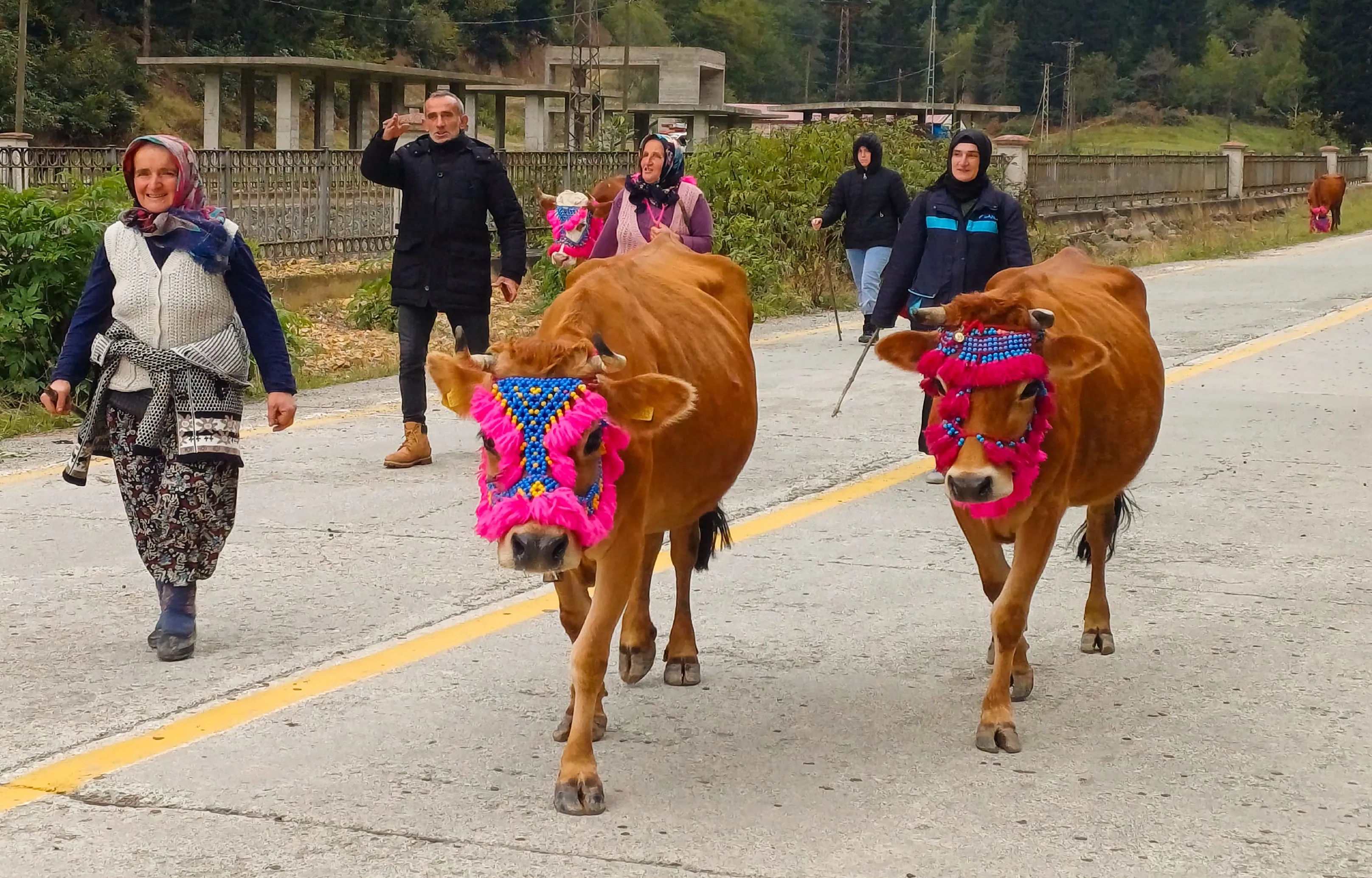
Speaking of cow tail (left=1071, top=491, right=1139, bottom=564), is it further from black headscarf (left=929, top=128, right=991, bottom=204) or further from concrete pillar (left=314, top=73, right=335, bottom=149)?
concrete pillar (left=314, top=73, right=335, bottom=149)

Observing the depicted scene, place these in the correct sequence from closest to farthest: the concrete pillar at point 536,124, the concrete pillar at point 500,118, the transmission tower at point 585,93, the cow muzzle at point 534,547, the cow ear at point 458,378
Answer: the cow muzzle at point 534,547
the cow ear at point 458,378
the concrete pillar at point 536,124
the concrete pillar at point 500,118
the transmission tower at point 585,93

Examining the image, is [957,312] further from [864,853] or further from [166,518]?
[166,518]

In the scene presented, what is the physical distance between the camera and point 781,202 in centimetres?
2197

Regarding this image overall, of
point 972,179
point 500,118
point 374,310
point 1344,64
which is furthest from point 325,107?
point 1344,64

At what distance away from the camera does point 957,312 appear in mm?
5773

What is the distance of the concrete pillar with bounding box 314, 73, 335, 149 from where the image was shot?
49062 mm

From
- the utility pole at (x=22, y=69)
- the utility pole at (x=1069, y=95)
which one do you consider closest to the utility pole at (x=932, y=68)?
the utility pole at (x=1069, y=95)

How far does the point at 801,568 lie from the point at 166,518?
2.91 metres

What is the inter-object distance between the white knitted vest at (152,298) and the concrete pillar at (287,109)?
42207 mm

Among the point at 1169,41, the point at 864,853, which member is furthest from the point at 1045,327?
the point at 1169,41

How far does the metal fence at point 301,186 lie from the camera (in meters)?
18.2

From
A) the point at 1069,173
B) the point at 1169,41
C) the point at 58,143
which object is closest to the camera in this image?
the point at 1069,173

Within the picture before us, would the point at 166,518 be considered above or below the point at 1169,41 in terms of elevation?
below

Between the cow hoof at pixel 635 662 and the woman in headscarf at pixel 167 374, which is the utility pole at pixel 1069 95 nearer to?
the woman in headscarf at pixel 167 374
